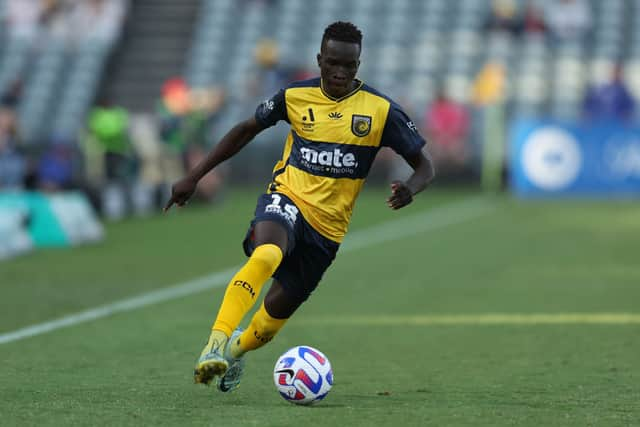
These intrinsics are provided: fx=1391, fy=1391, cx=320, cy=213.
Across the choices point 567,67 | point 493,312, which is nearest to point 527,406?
point 493,312

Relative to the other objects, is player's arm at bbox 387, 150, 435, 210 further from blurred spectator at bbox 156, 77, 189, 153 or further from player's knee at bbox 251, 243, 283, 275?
blurred spectator at bbox 156, 77, 189, 153

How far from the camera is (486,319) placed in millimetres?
10891

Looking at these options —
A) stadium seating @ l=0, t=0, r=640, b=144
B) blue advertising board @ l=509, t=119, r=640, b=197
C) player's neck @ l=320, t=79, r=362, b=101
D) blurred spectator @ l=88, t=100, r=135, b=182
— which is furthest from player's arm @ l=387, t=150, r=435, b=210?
stadium seating @ l=0, t=0, r=640, b=144

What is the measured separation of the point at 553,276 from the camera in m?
14.2

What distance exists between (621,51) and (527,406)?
2557 centimetres

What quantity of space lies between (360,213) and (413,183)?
16459 mm

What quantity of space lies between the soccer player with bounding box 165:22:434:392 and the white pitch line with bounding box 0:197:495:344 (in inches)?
102

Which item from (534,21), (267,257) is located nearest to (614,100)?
(534,21)

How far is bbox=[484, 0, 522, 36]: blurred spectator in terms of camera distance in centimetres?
3134

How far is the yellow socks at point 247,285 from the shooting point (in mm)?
6738

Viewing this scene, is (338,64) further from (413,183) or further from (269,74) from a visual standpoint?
(269,74)

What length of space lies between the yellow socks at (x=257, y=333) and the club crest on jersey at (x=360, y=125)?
108 cm

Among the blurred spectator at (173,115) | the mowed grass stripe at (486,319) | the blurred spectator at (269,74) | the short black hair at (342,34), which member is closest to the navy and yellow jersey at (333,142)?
the short black hair at (342,34)

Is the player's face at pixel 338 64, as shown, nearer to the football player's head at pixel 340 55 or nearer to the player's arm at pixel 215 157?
the football player's head at pixel 340 55
